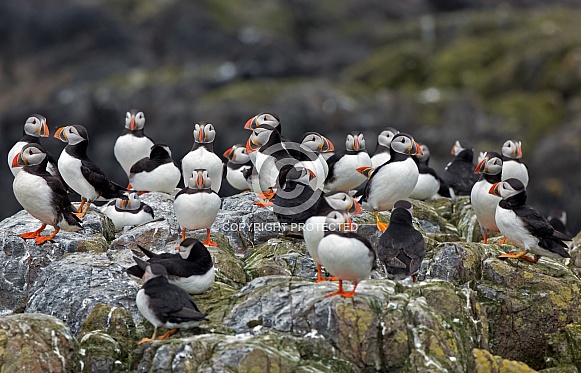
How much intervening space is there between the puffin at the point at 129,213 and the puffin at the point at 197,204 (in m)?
1.90

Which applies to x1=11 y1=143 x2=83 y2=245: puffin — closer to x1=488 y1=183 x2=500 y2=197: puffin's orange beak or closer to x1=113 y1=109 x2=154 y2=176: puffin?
x1=113 y1=109 x2=154 y2=176: puffin

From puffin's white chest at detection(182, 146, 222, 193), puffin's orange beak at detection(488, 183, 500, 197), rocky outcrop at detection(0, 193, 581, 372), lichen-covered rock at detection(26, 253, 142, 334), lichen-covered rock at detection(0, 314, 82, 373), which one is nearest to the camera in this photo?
lichen-covered rock at detection(0, 314, 82, 373)

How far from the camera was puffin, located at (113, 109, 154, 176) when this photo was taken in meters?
12.8

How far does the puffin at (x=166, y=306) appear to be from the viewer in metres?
7.60

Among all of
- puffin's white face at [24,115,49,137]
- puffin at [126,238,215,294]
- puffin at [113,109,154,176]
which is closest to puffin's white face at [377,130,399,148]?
puffin at [113,109,154,176]

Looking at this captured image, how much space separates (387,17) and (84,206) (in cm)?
5226

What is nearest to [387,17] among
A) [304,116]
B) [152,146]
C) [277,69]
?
[277,69]

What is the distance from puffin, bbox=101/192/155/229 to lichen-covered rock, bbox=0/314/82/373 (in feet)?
12.2

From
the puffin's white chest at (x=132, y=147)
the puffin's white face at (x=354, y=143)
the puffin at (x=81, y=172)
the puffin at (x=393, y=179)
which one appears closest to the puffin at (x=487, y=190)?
the puffin at (x=393, y=179)

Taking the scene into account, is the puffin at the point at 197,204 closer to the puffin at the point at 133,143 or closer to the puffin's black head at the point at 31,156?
the puffin's black head at the point at 31,156

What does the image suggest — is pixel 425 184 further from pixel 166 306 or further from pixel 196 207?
pixel 166 306

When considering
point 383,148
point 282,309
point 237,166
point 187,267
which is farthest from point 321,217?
point 237,166

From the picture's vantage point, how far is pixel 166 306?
7.60 metres

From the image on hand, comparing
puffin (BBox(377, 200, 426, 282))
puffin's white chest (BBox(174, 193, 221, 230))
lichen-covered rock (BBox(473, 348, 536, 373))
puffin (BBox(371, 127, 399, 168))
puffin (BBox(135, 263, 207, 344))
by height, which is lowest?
lichen-covered rock (BBox(473, 348, 536, 373))
